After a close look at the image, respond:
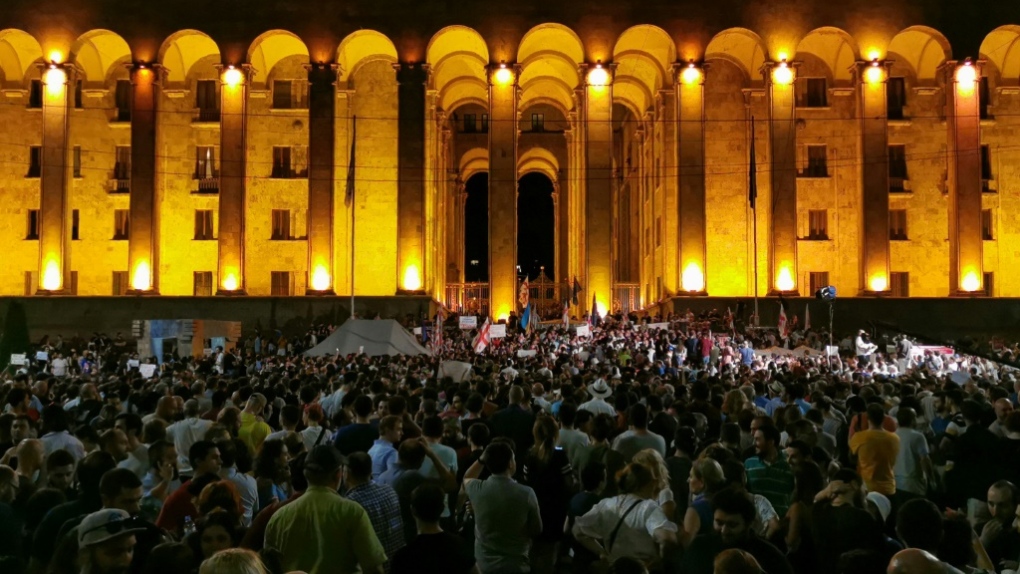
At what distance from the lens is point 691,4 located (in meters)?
46.4

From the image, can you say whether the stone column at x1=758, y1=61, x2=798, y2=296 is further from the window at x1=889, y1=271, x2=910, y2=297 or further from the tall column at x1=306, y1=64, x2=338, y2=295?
the tall column at x1=306, y1=64, x2=338, y2=295

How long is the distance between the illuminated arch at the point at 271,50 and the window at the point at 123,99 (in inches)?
231

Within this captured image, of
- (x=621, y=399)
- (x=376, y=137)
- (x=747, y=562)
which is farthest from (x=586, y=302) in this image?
(x=747, y=562)

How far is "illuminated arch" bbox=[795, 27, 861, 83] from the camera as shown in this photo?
4766 centimetres

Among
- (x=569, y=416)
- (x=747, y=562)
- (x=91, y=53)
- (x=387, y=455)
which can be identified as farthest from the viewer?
(x=91, y=53)

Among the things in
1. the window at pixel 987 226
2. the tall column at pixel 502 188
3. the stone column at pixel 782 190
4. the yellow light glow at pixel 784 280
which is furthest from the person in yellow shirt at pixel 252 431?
the window at pixel 987 226

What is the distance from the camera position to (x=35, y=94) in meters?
50.8

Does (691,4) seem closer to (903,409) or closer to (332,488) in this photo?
(903,409)

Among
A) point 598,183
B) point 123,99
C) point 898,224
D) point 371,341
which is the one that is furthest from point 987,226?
point 123,99

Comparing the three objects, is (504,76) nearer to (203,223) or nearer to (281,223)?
(281,223)

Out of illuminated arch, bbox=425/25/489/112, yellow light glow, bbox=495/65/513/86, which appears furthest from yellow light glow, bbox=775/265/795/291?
illuminated arch, bbox=425/25/489/112

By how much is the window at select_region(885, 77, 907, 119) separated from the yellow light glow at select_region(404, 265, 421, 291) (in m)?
22.4

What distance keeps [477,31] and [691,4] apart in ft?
29.2

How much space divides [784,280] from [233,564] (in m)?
43.0
